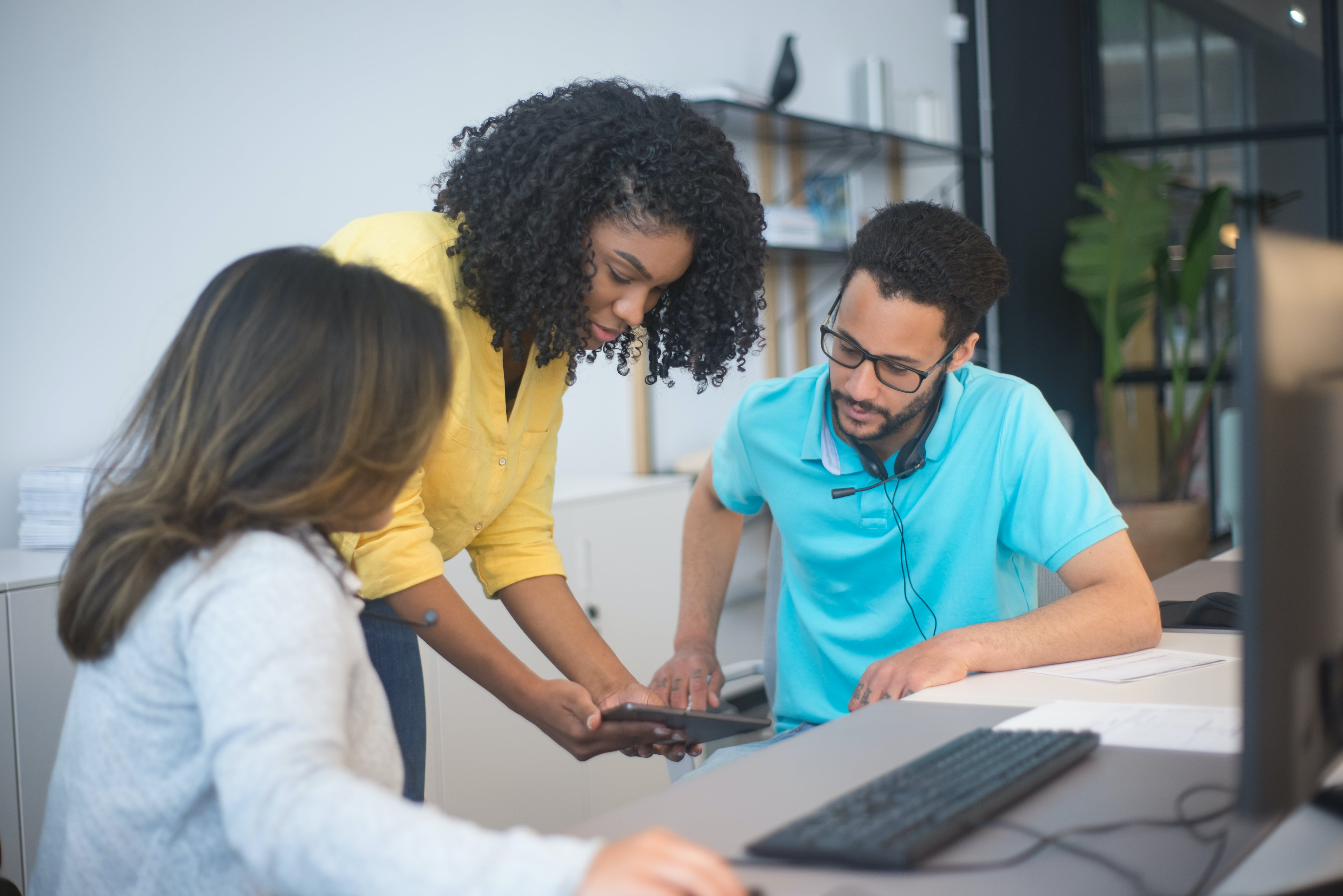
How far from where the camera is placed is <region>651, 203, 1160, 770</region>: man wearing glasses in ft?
5.29

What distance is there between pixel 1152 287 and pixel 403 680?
3875 millimetres

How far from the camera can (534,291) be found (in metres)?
1.43

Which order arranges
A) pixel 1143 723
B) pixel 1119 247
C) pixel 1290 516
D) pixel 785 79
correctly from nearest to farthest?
pixel 1290 516
pixel 1143 723
pixel 785 79
pixel 1119 247

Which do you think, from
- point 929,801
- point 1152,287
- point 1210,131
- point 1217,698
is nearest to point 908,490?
point 1217,698

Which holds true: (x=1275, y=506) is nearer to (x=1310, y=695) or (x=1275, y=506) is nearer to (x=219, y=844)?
(x=1310, y=695)

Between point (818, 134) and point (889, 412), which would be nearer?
point (889, 412)

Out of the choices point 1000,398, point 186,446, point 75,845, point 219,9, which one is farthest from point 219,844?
point 219,9

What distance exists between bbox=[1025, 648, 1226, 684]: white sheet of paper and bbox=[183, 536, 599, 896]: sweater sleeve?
0.82 metres

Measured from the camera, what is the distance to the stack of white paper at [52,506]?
1.92m

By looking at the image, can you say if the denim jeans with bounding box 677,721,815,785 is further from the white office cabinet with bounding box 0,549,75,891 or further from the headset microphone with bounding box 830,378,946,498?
the white office cabinet with bounding box 0,549,75,891

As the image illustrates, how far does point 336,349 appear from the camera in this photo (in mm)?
933

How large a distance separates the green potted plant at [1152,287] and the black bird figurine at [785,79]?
4.86 feet

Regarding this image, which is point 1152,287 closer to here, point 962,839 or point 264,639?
point 962,839

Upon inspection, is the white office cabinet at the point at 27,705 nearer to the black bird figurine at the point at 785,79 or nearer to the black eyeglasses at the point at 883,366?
the black eyeglasses at the point at 883,366
